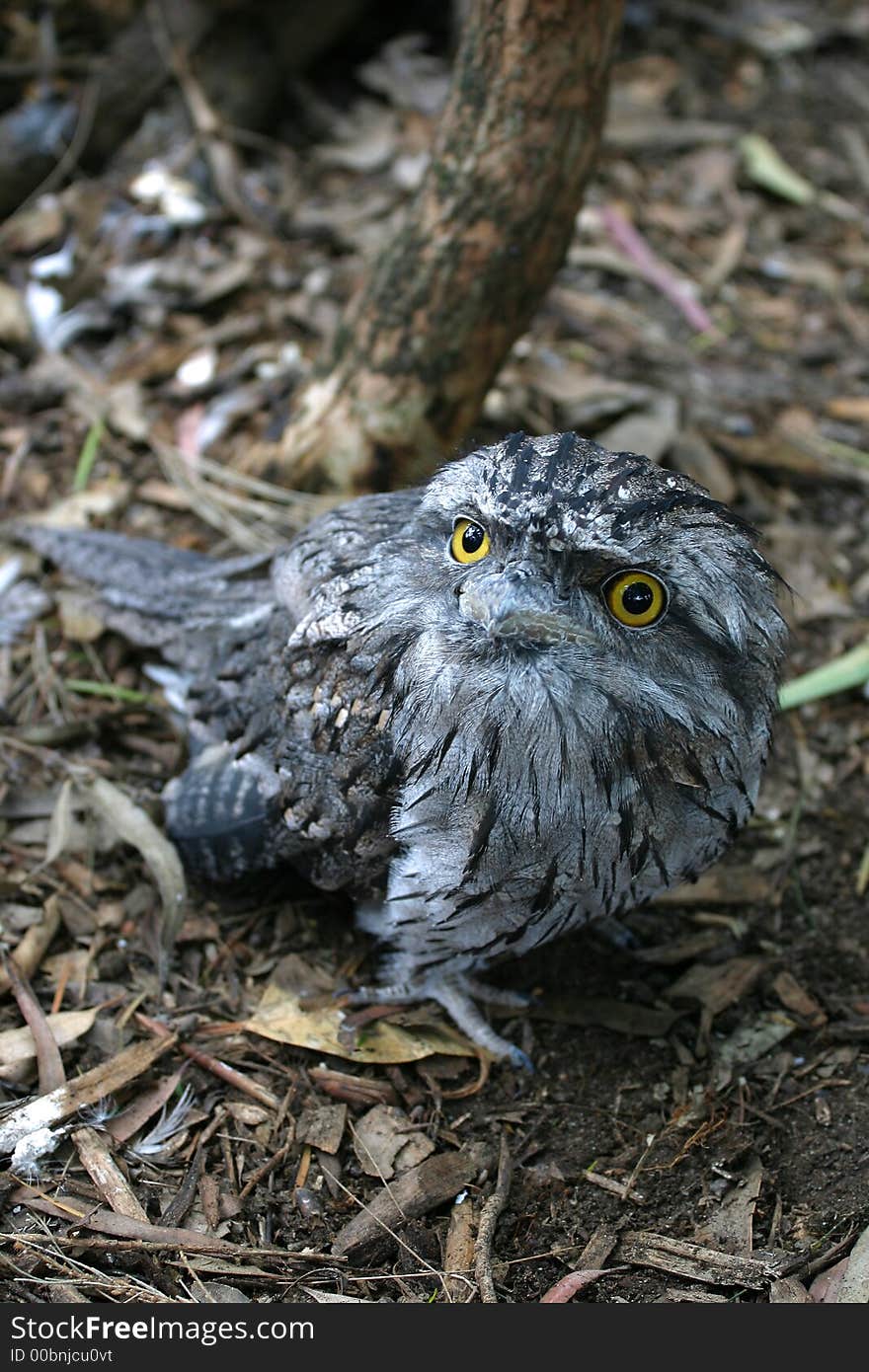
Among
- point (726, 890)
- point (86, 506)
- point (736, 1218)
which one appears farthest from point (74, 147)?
point (736, 1218)

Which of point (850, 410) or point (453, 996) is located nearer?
point (453, 996)

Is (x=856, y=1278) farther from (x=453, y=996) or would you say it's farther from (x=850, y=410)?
(x=850, y=410)

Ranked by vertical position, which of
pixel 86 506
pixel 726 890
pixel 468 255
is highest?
pixel 468 255

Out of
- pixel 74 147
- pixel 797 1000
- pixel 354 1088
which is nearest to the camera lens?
pixel 354 1088

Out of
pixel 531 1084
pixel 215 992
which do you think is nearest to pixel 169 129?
pixel 215 992

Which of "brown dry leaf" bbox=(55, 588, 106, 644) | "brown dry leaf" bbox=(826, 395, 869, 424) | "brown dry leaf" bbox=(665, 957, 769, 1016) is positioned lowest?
"brown dry leaf" bbox=(665, 957, 769, 1016)

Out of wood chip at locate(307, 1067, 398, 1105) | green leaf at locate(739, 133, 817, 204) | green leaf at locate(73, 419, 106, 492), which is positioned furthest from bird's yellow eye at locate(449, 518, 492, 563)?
green leaf at locate(739, 133, 817, 204)

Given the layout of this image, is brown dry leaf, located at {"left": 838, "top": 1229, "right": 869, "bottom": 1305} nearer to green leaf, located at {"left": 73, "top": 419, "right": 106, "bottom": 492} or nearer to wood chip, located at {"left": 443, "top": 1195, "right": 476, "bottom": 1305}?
wood chip, located at {"left": 443, "top": 1195, "right": 476, "bottom": 1305}
